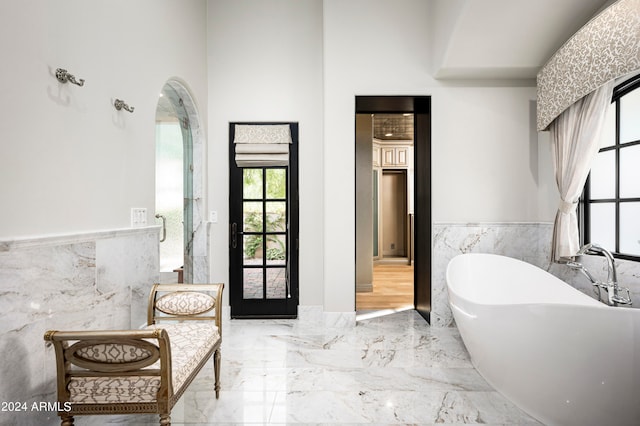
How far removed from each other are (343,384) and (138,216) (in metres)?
1.73

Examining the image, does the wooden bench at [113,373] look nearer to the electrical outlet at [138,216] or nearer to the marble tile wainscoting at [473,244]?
the electrical outlet at [138,216]

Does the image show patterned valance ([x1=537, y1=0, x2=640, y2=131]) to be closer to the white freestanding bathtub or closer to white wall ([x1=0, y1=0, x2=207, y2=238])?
the white freestanding bathtub

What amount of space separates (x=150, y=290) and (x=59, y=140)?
115cm

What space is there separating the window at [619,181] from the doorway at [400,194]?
4.32ft

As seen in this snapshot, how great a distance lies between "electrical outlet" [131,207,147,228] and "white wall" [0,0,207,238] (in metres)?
0.04

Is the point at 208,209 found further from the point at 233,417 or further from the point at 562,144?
the point at 562,144

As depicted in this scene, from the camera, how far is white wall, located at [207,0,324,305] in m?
3.62

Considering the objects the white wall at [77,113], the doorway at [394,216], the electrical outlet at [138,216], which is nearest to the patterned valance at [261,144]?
the white wall at [77,113]

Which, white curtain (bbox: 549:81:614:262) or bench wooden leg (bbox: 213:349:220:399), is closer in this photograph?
bench wooden leg (bbox: 213:349:220:399)

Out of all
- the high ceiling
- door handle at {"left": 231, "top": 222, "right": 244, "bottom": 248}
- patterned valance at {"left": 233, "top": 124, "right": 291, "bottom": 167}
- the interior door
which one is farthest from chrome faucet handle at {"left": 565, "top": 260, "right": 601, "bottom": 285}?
door handle at {"left": 231, "top": 222, "right": 244, "bottom": 248}

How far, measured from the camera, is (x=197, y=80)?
332cm

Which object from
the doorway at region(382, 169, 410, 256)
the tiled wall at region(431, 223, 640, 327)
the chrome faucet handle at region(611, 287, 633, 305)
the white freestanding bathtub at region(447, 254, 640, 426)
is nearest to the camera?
the white freestanding bathtub at region(447, 254, 640, 426)

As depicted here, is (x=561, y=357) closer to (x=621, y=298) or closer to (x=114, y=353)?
(x=621, y=298)

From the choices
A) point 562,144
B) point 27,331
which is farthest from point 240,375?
point 562,144
